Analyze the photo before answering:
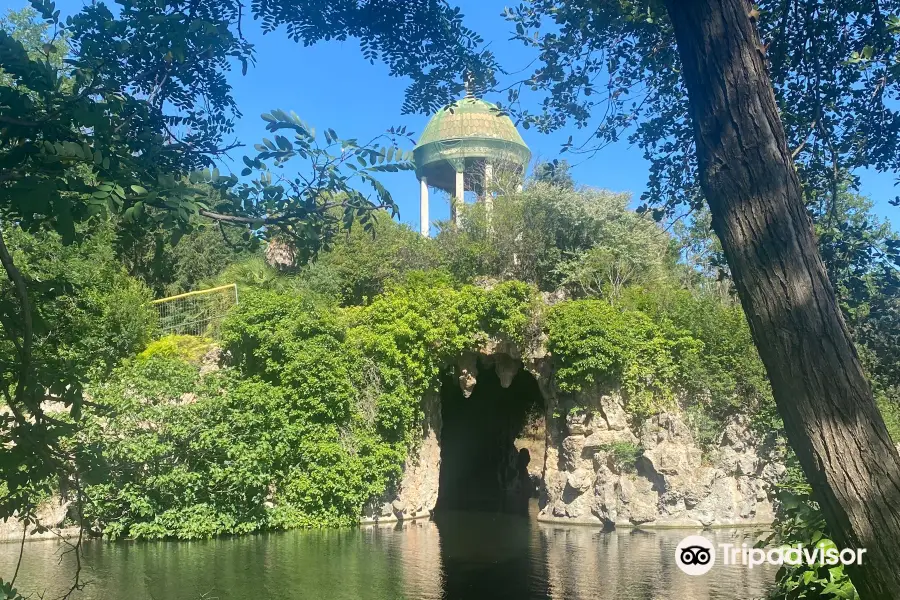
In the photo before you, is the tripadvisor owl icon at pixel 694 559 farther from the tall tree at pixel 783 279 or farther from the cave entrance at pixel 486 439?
the cave entrance at pixel 486 439

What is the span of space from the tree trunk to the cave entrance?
19658mm

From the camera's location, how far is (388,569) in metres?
9.72

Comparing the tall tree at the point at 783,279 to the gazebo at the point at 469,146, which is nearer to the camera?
the tall tree at the point at 783,279

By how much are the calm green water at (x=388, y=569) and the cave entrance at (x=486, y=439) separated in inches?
347

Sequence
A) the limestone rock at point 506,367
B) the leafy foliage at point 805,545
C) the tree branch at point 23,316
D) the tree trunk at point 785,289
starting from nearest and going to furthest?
the tree trunk at point 785,289, the tree branch at point 23,316, the leafy foliage at point 805,545, the limestone rock at point 506,367

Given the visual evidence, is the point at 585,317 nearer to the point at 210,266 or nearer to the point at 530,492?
the point at 530,492

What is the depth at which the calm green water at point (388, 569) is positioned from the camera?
820cm

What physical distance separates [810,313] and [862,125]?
3102 mm

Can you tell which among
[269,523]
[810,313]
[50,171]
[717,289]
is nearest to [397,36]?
[50,171]

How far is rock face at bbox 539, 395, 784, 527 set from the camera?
49.9ft

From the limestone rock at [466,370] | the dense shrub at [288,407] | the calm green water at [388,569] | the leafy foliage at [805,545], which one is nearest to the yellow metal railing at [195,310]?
the dense shrub at [288,407]

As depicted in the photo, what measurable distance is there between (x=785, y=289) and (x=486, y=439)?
22868 mm

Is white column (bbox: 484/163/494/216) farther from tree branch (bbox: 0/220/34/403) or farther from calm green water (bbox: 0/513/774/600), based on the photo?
tree branch (bbox: 0/220/34/403)

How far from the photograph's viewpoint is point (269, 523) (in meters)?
13.6
